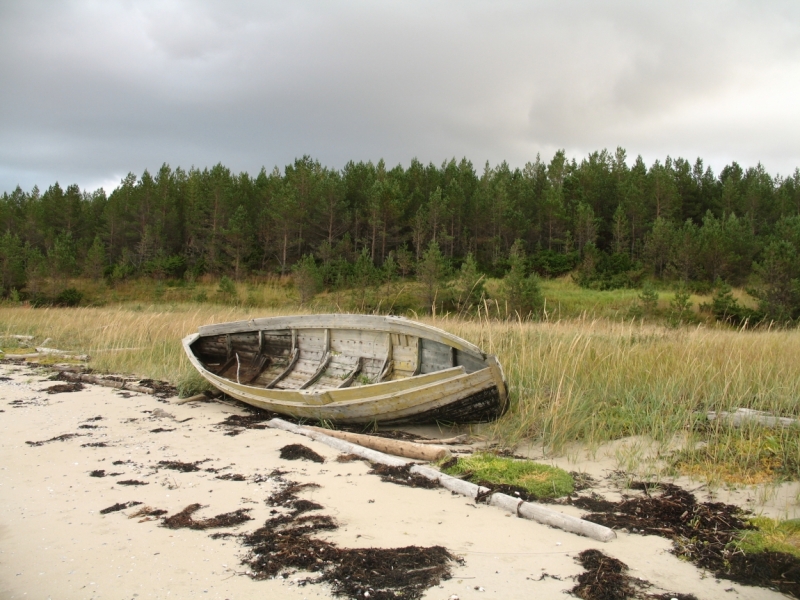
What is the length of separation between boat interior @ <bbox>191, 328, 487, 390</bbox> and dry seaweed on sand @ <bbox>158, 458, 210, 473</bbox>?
2157 mm

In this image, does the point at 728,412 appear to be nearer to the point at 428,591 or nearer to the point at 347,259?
the point at 428,591

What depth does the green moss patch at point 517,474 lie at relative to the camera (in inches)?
161

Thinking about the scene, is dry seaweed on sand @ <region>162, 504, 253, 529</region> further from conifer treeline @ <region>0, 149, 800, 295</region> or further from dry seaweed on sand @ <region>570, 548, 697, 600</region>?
conifer treeline @ <region>0, 149, 800, 295</region>

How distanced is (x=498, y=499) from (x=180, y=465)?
272 centimetres

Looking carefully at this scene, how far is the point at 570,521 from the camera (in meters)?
3.39

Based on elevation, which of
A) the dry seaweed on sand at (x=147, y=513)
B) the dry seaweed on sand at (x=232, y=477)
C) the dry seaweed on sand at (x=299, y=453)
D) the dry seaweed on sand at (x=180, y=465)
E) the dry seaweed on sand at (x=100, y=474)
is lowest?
the dry seaweed on sand at (x=100, y=474)

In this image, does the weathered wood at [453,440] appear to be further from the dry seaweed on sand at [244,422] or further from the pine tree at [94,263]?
the pine tree at [94,263]

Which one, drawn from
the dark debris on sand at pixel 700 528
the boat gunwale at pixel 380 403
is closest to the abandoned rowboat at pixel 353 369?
the boat gunwale at pixel 380 403

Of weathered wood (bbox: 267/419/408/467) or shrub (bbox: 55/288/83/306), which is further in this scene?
shrub (bbox: 55/288/83/306)

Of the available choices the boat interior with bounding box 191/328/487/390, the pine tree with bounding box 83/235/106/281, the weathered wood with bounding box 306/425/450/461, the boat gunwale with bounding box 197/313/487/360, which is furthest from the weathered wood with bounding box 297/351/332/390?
the pine tree with bounding box 83/235/106/281

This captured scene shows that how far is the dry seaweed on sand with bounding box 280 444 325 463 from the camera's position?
4.93 metres

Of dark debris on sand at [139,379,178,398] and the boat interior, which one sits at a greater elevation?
the boat interior

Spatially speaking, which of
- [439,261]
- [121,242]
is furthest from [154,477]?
[121,242]

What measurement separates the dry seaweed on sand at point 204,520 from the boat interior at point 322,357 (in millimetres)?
2739
